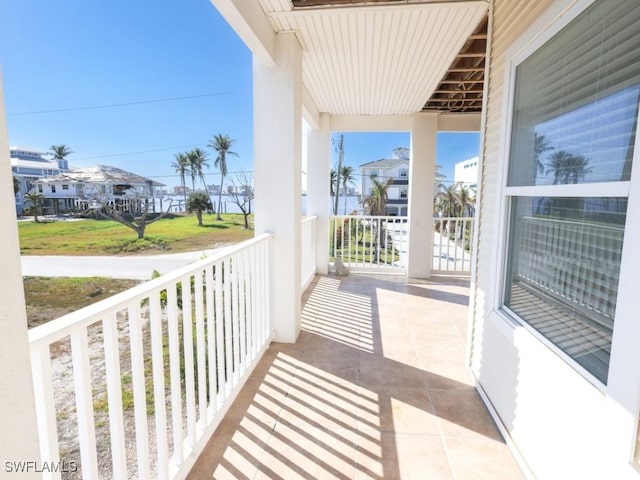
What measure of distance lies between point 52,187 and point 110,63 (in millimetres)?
4098

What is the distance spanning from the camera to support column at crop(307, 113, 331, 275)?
550cm

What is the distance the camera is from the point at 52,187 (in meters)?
1.66

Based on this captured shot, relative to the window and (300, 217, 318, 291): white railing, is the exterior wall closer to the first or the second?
the window

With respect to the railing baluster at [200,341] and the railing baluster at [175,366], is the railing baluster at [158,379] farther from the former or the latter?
the railing baluster at [200,341]

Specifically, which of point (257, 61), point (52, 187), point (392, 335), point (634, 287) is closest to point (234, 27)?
point (257, 61)

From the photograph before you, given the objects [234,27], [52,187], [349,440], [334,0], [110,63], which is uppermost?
[110,63]

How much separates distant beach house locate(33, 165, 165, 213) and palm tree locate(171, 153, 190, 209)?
536 millimetres

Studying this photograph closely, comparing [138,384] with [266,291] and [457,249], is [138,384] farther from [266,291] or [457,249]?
[457,249]

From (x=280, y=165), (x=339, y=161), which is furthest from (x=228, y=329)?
(x=339, y=161)

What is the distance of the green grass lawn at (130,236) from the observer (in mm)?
1840

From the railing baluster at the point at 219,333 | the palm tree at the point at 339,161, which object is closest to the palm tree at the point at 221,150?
the railing baluster at the point at 219,333

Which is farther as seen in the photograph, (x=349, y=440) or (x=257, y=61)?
(x=257, y=61)

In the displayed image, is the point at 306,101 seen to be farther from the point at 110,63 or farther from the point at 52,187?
the point at 52,187

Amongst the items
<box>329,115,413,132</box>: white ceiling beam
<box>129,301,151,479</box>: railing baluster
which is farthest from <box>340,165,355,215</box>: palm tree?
<box>129,301,151,479</box>: railing baluster
